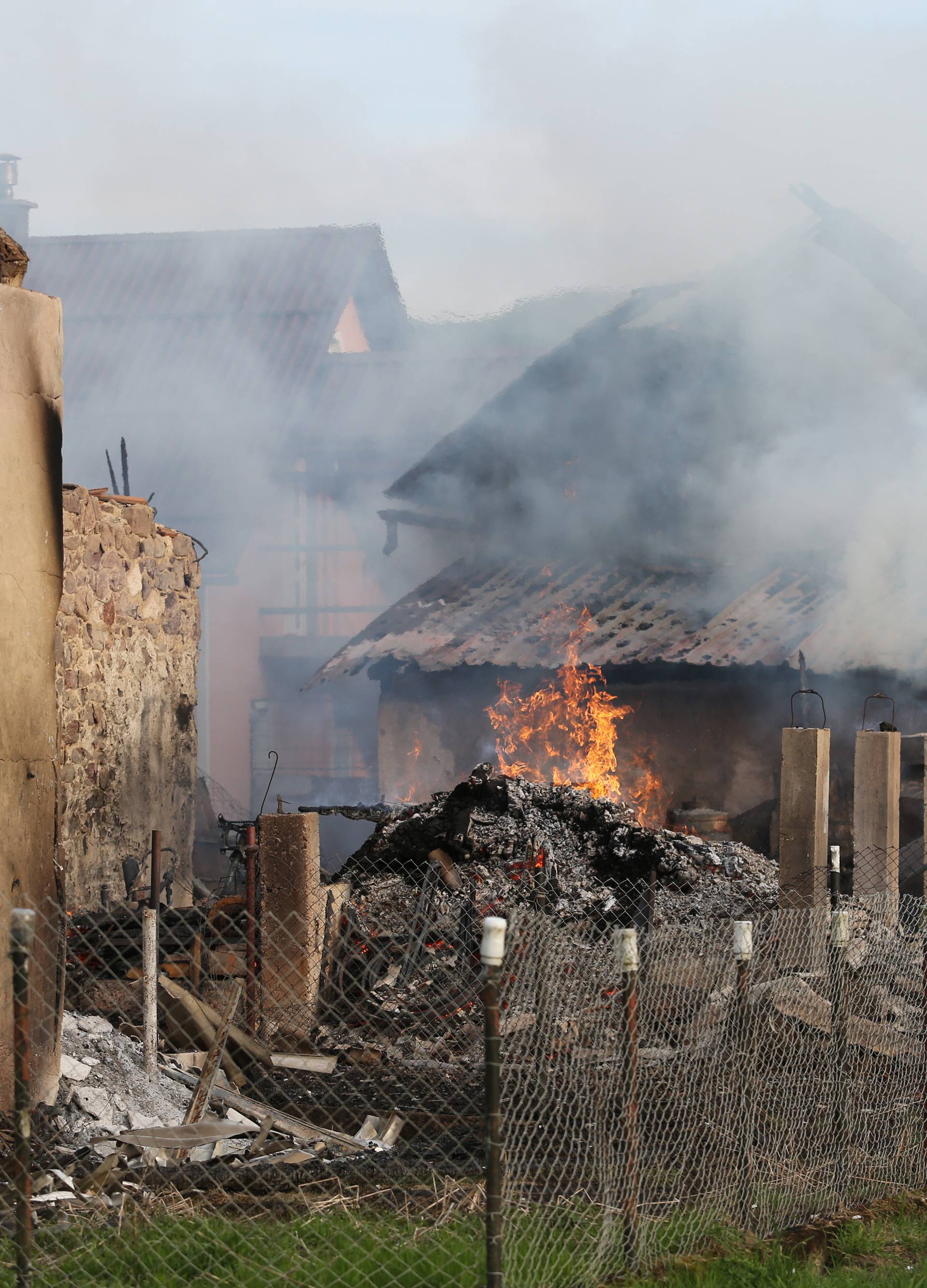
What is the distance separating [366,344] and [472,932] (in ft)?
72.5

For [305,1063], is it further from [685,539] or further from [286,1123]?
[685,539]

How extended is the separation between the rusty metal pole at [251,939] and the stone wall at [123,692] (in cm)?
140

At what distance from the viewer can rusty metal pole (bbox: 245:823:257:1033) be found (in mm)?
7914

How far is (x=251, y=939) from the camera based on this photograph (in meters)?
7.64

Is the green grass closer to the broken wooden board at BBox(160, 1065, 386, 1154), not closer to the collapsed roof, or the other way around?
the broken wooden board at BBox(160, 1065, 386, 1154)

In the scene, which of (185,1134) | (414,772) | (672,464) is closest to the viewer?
(185,1134)

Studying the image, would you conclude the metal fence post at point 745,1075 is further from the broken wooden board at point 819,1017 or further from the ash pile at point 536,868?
the ash pile at point 536,868

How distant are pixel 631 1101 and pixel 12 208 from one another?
1173 inches

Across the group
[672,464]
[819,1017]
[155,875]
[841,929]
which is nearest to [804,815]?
[819,1017]

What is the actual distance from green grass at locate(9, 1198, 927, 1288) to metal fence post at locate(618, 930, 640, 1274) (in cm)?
14

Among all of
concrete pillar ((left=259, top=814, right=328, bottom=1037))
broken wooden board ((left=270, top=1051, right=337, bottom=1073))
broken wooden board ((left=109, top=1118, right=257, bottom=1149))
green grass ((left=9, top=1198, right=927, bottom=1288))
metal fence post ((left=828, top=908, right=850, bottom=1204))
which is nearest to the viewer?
green grass ((left=9, top=1198, right=927, bottom=1288))

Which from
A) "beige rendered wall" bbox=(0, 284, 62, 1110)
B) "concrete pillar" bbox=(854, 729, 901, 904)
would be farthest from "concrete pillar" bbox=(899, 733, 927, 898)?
"beige rendered wall" bbox=(0, 284, 62, 1110)

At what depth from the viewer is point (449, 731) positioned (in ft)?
51.5

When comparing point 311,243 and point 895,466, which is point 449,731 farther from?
point 311,243
